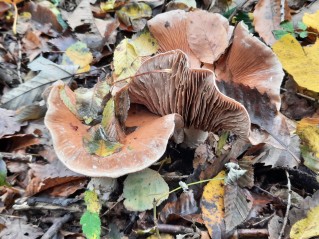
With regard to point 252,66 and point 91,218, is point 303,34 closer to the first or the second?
point 252,66

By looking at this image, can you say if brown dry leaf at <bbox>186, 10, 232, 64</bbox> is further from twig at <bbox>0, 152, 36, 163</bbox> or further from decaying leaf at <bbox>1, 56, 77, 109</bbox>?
twig at <bbox>0, 152, 36, 163</bbox>

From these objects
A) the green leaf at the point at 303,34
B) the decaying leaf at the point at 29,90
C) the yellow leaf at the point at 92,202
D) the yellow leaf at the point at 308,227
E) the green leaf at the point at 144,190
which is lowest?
the yellow leaf at the point at 92,202

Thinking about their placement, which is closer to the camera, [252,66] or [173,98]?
[173,98]

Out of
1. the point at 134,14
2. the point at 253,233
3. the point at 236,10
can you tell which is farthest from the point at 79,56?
the point at 253,233

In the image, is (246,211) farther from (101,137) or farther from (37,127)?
(37,127)

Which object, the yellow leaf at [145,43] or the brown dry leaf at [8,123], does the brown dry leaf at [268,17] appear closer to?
the yellow leaf at [145,43]

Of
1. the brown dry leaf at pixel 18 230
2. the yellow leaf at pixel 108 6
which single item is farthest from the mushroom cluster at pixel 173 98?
the yellow leaf at pixel 108 6
